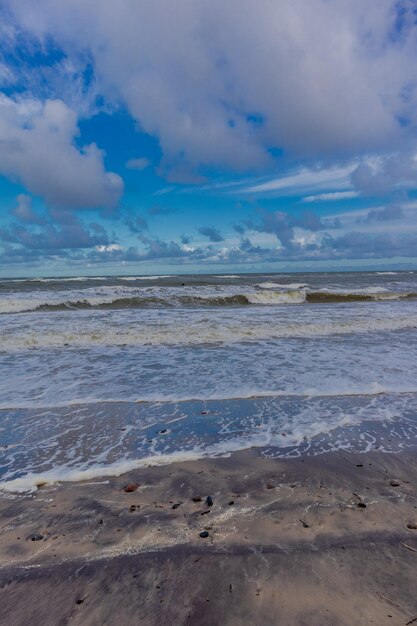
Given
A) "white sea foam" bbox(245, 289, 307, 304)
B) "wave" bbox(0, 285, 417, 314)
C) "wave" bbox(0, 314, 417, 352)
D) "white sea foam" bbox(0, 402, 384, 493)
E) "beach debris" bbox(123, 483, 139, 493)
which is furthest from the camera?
"white sea foam" bbox(245, 289, 307, 304)

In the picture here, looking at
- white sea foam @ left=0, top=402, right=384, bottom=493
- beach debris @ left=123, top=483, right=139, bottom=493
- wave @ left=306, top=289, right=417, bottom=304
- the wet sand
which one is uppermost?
the wet sand

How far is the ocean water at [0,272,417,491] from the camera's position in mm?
4723

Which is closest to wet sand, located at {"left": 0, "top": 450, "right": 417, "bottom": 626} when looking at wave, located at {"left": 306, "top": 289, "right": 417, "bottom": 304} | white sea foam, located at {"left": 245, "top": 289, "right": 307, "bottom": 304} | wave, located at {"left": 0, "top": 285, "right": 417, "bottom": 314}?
wave, located at {"left": 0, "top": 285, "right": 417, "bottom": 314}

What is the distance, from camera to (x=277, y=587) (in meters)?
2.42

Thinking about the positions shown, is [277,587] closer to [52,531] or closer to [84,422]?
[52,531]

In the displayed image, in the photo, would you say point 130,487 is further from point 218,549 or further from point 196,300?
point 196,300

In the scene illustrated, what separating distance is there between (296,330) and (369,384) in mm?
6448

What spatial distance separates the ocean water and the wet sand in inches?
24.7

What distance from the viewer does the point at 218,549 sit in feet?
9.14

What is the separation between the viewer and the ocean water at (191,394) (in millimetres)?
4723

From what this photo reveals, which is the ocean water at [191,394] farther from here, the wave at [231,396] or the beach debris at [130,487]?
the beach debris at [130,487]

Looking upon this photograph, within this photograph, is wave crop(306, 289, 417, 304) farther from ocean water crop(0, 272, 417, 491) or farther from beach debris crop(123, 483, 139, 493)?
beach debris crop(123, 483, 139, 493)

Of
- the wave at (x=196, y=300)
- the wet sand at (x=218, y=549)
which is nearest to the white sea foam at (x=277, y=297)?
the wave at (x=196, y=300)

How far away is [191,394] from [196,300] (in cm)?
1939
